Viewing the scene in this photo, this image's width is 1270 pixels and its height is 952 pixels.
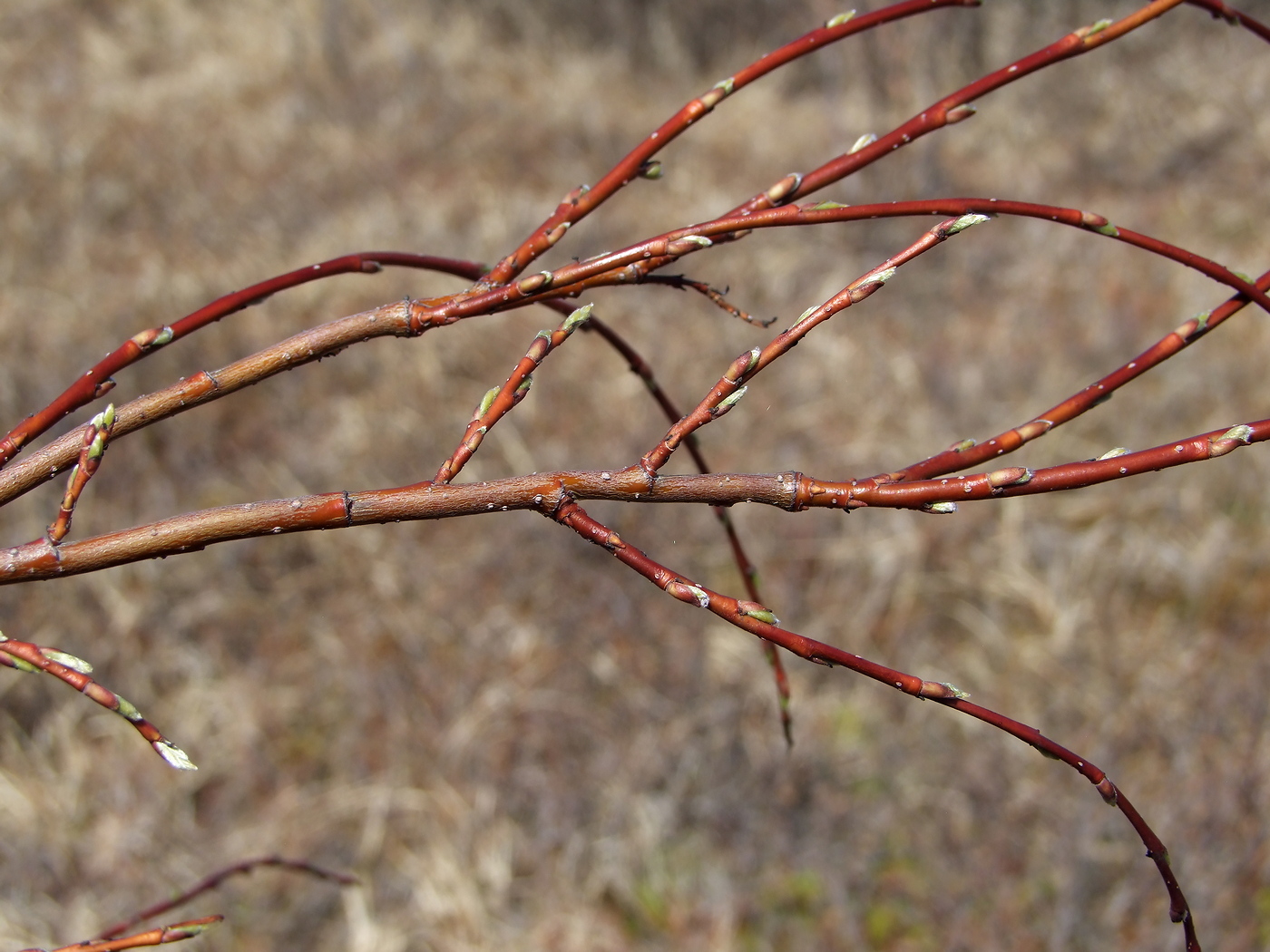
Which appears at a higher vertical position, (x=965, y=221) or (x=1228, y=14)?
(x=1228, y=14)

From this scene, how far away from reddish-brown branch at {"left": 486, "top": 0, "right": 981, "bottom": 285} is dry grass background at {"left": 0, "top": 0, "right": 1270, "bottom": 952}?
195 cm

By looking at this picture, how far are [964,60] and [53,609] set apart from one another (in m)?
5.21

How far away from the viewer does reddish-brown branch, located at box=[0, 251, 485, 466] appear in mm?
633

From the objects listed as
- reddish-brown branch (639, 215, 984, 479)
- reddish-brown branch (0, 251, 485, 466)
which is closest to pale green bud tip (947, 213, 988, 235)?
reddish-brown branch (639, 215, 984, 479)

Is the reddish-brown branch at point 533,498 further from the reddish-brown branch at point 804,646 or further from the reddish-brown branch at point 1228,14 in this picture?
the reddish-brown branch at point 1228,14

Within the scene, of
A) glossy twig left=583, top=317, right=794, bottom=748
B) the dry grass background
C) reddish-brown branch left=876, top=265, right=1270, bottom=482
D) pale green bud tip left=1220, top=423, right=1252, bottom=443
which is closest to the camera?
pale green bud tip left=1220, top=423, right=1252, bottom=443

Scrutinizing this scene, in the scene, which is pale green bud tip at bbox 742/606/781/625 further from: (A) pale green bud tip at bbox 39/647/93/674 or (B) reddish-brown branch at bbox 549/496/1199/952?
(A) pale green bud tip at bbox 39/647/93/674

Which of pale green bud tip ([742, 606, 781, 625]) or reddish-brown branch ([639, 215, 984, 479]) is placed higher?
reddish-brown branch ([639, 215, 984, 479])

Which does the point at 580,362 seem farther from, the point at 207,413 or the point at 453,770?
the point at 453,770

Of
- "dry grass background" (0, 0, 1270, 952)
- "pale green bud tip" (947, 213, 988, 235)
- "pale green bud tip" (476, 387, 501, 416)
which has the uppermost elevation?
"dry grass background" (0, 0, 1270, 952)

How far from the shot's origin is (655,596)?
2898 millimetres

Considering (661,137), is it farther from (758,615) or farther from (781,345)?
(758,615)

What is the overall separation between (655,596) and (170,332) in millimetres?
2299

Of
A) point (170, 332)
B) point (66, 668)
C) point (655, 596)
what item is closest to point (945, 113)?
point (170, 332)
